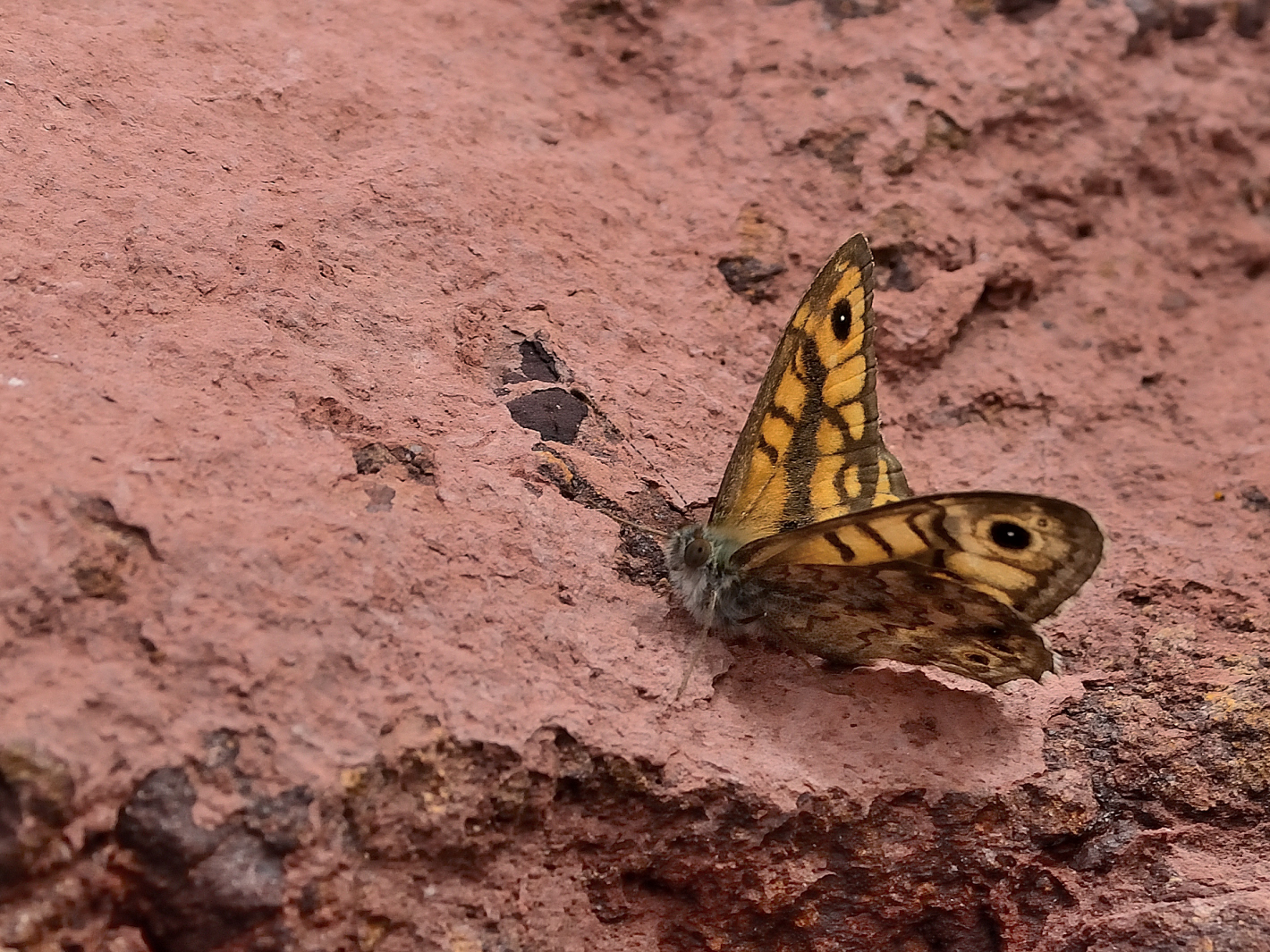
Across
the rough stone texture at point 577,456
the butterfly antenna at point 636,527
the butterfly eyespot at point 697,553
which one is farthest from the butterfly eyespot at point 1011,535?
the butterfly antenna at point 636,527

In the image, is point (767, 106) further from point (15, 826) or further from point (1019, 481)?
point (15, 826)

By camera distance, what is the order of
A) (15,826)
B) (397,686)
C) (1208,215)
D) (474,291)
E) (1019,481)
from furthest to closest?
(1208,215), (1019,481), (474,291), (397,686), (15,826)

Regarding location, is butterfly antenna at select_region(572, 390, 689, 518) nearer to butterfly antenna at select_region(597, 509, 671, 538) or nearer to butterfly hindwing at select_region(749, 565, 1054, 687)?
butterfly antenna at select_region(597, 509, 671, 538)

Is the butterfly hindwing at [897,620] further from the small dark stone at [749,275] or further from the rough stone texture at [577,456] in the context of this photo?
the small dark stone at [749,275]

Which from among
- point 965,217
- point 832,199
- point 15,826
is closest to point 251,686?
point 15,826

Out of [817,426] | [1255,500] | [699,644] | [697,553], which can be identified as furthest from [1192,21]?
[699,644]

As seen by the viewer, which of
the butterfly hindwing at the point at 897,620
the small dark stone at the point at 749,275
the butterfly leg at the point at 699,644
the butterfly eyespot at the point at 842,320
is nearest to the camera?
the butterfly hindwing at the point at 897,620
